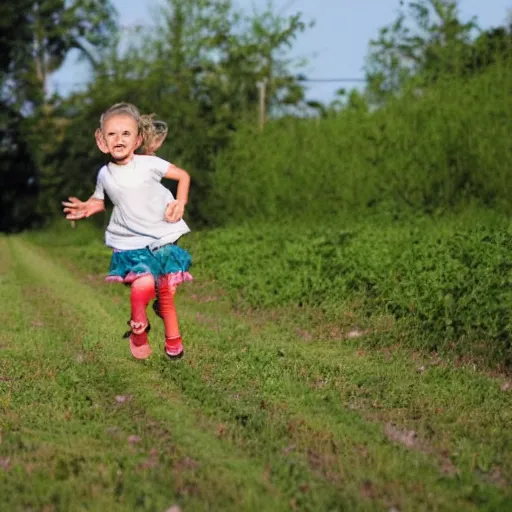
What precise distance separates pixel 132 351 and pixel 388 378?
2122 mm

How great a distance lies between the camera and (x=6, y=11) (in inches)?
1762

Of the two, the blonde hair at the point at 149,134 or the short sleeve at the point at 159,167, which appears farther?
the blonde hair at the point at 149,134

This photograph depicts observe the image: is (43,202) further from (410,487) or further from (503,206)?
(410,487)

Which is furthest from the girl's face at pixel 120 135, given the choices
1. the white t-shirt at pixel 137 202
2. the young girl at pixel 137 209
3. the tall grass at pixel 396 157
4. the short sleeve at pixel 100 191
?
the tall grass at pixel 396 157

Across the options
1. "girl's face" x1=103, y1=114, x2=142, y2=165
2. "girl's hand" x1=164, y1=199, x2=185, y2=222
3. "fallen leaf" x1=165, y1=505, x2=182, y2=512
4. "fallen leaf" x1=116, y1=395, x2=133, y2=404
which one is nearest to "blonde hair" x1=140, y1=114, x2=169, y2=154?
"girl's face" x1=103, y1=114, x2=142, y2=165

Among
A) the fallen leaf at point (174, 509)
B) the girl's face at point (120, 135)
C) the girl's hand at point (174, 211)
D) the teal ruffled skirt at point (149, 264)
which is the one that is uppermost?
the girl's face at point (120, 135)

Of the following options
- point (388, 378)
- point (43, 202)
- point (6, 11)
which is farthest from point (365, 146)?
point (6, 11)

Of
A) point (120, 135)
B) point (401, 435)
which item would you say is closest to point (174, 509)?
point (401, 435)

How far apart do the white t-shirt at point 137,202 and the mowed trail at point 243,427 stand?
3.52 feet

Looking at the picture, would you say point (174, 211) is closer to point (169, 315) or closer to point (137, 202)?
point (137, 202)

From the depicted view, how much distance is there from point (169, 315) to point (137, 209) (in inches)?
37.9

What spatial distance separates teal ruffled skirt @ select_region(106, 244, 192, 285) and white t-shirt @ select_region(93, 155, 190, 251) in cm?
7

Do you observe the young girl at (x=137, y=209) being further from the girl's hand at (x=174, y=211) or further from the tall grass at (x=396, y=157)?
the tall grass at (x=396, y=157)

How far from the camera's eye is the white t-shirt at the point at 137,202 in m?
6.85
